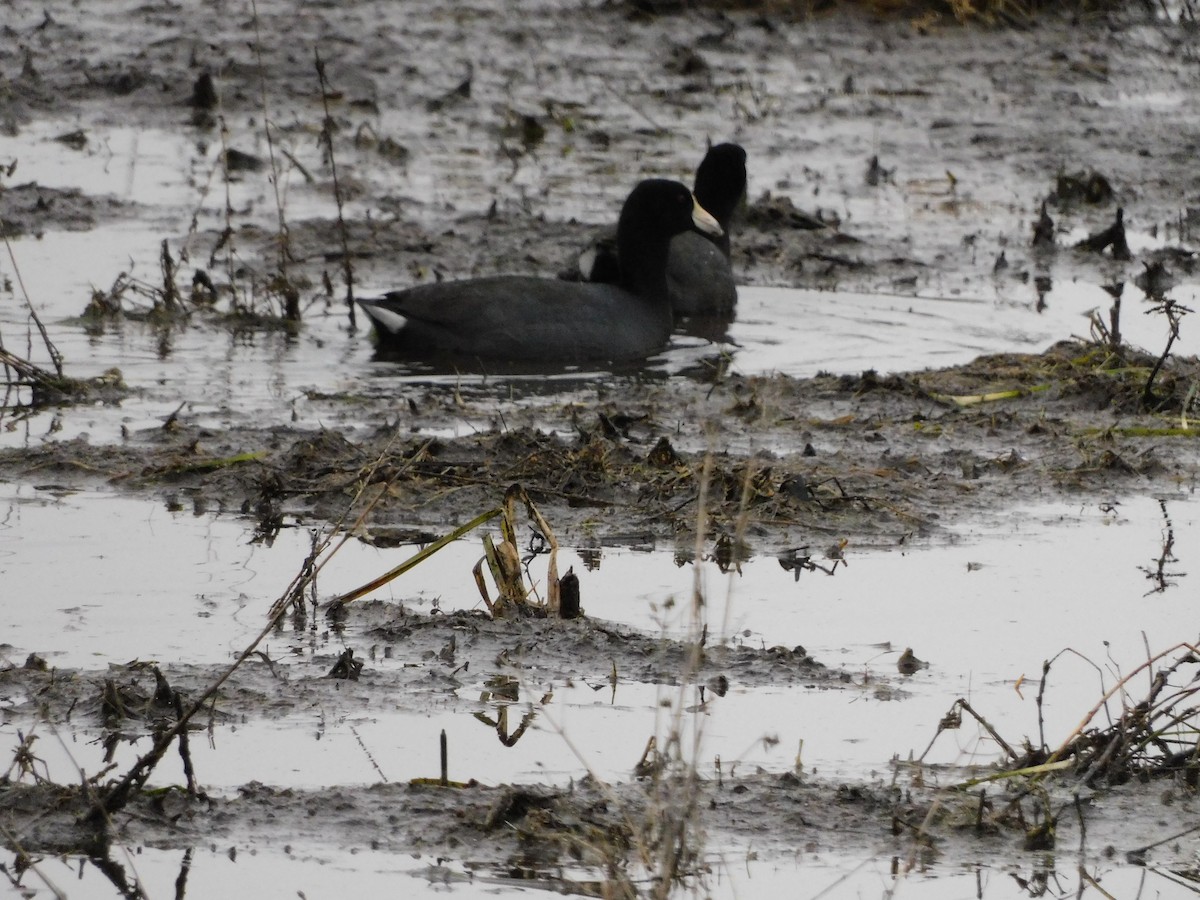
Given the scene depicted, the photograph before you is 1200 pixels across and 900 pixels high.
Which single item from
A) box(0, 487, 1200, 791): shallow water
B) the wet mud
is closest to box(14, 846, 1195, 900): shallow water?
the wet mud

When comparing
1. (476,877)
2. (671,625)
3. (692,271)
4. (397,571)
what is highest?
(692,271)

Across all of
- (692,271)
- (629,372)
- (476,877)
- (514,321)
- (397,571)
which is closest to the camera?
(476,877)

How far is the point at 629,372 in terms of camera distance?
1034 centimetres

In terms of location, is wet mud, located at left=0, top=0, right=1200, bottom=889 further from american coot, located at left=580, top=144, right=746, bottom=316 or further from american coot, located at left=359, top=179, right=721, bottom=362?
american coot, located at left=580, top=144, right=746, bottom=316

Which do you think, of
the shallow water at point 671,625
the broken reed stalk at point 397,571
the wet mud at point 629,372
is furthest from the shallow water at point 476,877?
the broken reed stalk at point 397,571

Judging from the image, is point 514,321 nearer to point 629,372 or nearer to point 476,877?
point 629,372

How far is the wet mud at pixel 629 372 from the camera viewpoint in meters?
4.56

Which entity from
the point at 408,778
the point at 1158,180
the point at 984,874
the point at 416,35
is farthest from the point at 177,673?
the point at 416,35

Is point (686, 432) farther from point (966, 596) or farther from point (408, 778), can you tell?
point (408, 778)

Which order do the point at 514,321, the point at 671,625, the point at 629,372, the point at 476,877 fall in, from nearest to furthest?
1. the point at 476,877
2. the point at 671,625
3. the point at 514,321
4. the point at 629,372

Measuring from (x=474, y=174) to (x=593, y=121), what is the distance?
86.0 inches

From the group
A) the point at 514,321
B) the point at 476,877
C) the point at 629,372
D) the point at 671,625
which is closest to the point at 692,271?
the point at 629,372

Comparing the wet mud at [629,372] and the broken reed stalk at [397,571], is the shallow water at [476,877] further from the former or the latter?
the broken reed stalk at [397,571]

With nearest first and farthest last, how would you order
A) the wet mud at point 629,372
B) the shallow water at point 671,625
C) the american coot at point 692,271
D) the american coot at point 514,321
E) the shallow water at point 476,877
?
1. the shallow water at point 476,877
2. the wet mud at point 629,372
3. the shallow water at point 671,625
4. the american coot at point 514,321
5. the american coot at point 692,271
